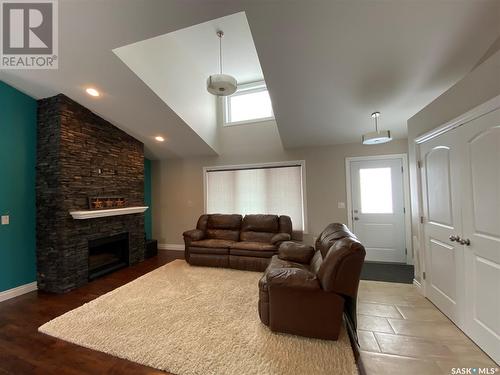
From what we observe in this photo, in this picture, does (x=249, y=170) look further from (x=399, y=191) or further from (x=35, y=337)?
(x=35, y=337)

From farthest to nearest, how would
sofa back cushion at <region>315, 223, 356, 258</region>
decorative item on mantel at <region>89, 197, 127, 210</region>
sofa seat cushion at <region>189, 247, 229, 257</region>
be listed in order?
1. sofa seat cushion at <region>189, 247, 229, 257</region>
2. decorative item on mantel at <region>89, 197, 127, 210</region>
3. sofa back cushion at <region>315, 223, 356, 258</region>

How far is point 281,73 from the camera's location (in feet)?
8.38

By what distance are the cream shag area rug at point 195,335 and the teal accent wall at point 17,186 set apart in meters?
1.39

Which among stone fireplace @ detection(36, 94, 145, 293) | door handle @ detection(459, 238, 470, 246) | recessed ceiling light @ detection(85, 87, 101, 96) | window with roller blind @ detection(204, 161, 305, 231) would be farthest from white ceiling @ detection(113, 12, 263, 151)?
door handle @ detection(459, 238, 470, 246)

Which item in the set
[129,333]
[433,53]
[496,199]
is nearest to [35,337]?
[129,333]

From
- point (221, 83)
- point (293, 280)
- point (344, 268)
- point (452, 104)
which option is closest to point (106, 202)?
point (221, 83)

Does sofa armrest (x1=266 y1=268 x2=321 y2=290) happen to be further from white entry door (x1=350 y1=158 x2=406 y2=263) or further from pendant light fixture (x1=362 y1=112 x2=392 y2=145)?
white entry door (x1=350 y1=158 x2=406 y2=263)

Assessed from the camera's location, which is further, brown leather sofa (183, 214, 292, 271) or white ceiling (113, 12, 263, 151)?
brown leather sofa (183, 214, 292, 271)

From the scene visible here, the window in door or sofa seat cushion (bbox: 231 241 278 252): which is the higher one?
the window in door

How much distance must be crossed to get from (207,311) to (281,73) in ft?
9.76

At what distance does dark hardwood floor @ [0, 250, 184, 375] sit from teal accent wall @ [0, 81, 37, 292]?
1.46 ft

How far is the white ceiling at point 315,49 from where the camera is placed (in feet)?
6.01

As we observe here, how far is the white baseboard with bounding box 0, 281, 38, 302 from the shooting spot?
9.06 ft

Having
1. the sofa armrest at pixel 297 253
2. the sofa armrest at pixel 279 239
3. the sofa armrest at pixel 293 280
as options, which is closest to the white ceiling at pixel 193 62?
the sofa armrest at pixel 279 239
